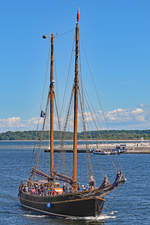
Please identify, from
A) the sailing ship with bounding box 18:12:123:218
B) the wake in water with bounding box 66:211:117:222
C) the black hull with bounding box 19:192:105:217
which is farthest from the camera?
the wake in water with bounding box 66:211:117:222

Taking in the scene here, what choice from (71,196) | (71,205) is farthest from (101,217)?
(71,196)

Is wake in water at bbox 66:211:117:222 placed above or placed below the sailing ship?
below

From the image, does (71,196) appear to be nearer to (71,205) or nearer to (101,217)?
(71,205)

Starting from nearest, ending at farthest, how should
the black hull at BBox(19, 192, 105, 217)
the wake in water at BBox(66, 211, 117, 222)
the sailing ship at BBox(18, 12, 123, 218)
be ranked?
the sailing ship at BBox(18, 12, 123, 218) → the black hull at BBox(19, 192, 105, 217) → the wake in water at BBox(66, 211, 117, 222)

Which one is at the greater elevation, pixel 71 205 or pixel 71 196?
pixel 71 196

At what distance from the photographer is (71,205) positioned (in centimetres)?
5225

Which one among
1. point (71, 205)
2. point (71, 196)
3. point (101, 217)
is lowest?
point (101, 217)

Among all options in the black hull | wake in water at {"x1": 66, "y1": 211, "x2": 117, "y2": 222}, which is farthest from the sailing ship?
wake in water at {"x1": 66, "y1": 211, "x2": 117, "y2": 222}

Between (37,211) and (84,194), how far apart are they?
9.88 metres

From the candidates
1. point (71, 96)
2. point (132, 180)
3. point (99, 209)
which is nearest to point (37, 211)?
point (99, 209)

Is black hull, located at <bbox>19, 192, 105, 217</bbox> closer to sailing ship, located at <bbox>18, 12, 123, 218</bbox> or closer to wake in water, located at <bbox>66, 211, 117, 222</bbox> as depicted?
sailing ship, located at <bbox>18, 12, 123, 218</bbox>

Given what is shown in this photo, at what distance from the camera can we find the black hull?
51.2 meters

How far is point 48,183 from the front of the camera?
61594 mm

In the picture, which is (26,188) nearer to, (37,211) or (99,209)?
(37,211)
